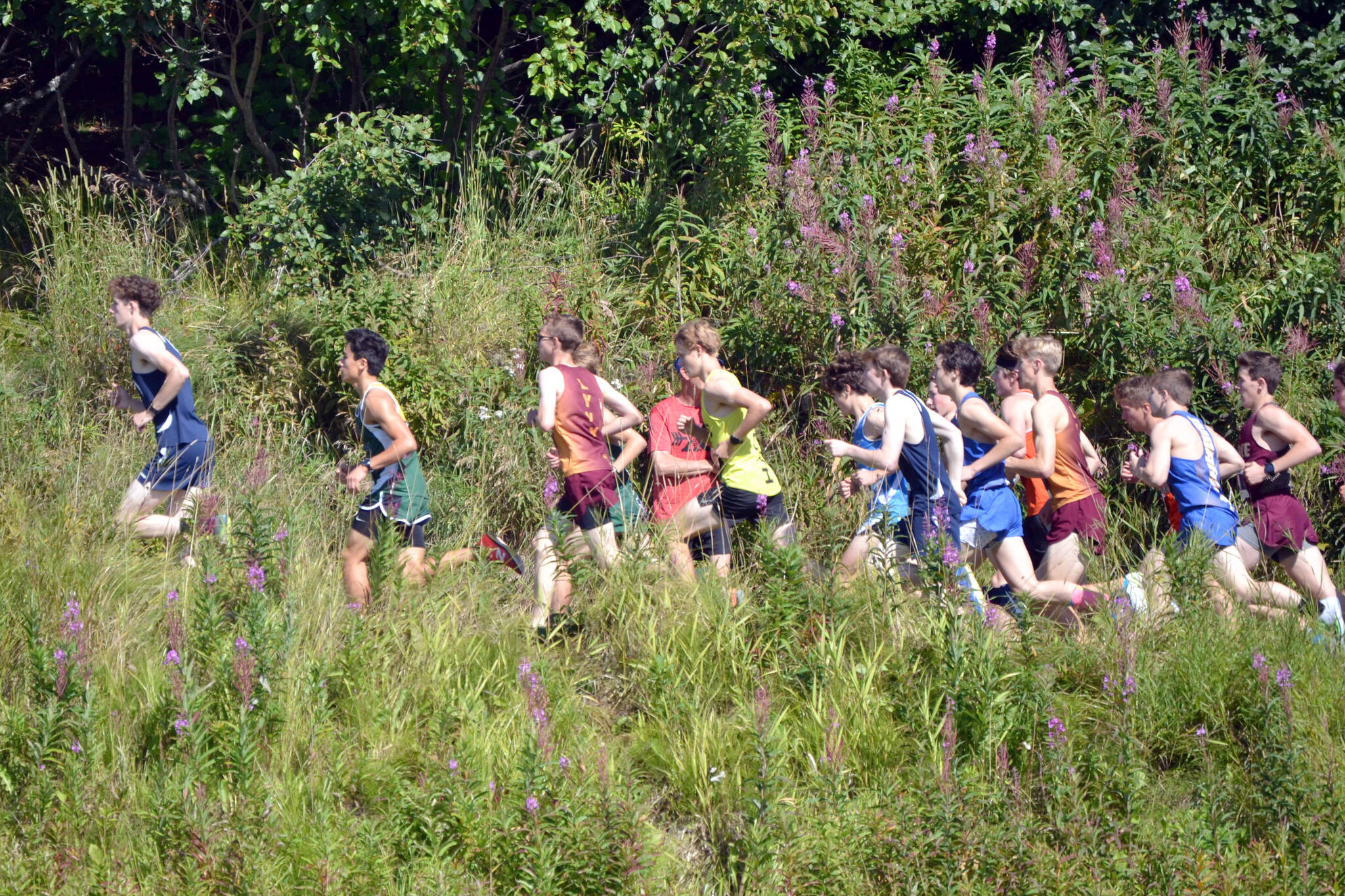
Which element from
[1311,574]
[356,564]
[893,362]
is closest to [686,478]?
[893,362]

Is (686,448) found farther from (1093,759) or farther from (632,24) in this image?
(632,24)

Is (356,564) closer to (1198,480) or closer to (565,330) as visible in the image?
(565,330)

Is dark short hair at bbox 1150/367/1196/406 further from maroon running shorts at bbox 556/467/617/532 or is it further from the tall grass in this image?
maroon running shorts at bbox 556/467/617/532

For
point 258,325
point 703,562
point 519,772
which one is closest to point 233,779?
point 519,772

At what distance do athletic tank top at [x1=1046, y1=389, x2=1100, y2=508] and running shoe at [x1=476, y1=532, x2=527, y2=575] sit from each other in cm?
286

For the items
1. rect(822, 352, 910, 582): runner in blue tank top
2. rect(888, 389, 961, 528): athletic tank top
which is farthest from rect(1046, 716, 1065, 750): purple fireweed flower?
rect(888, 389, 961, 528): athletic tank top

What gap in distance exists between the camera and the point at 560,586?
19.2 ft

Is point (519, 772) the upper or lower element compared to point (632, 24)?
lower

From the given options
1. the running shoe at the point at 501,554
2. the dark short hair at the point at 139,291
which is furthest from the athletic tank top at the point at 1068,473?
the dark short hair at the point at 139,291

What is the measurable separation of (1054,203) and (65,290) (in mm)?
6899

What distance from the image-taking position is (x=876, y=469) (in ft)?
19.6

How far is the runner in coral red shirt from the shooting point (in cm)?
645

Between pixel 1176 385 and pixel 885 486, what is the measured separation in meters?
1.55

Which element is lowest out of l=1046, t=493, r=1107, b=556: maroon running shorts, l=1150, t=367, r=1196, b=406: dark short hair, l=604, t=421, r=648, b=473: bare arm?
l=1046, t=493, r=1107, b=556: maroon running shorts
